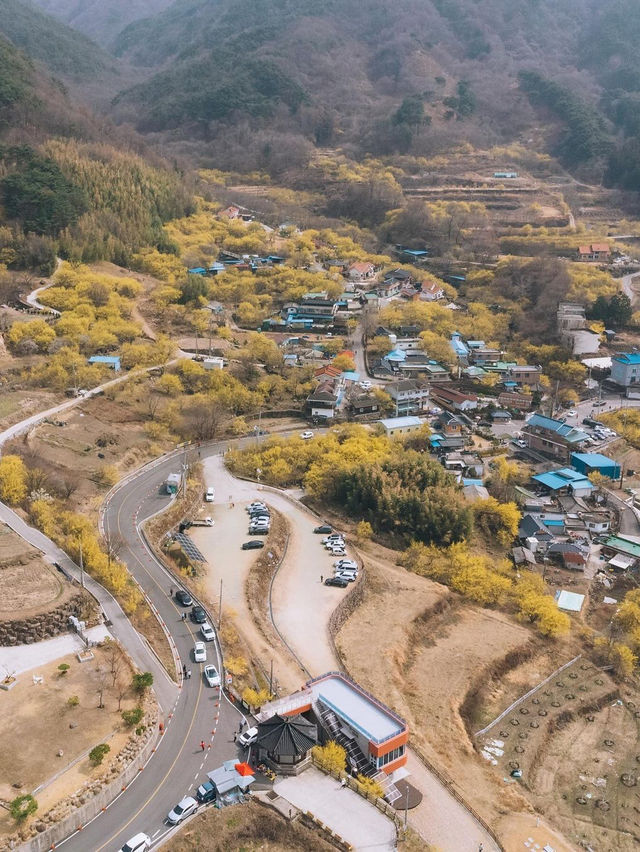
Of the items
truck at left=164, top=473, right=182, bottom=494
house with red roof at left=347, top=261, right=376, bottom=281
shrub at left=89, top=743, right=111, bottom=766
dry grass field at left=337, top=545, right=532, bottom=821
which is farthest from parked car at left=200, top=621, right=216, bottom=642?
house with red roof at left=347, top=261, right=376, bottom=281

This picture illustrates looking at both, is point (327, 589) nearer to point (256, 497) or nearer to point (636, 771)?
point (256, 497)

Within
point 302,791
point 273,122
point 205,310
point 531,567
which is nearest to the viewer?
point 302,791

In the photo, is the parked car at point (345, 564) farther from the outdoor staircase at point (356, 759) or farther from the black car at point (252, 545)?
the outdoor staircase at point (356, 759)

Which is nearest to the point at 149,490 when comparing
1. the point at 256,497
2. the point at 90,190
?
the point at 256,497

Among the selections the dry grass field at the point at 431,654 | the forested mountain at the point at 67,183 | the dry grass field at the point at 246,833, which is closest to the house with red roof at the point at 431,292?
the forested mountain at the point at 67,183

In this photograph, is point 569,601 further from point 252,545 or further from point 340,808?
point 340,808

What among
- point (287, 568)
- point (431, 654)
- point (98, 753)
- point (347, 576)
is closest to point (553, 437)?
point (347, 576)
